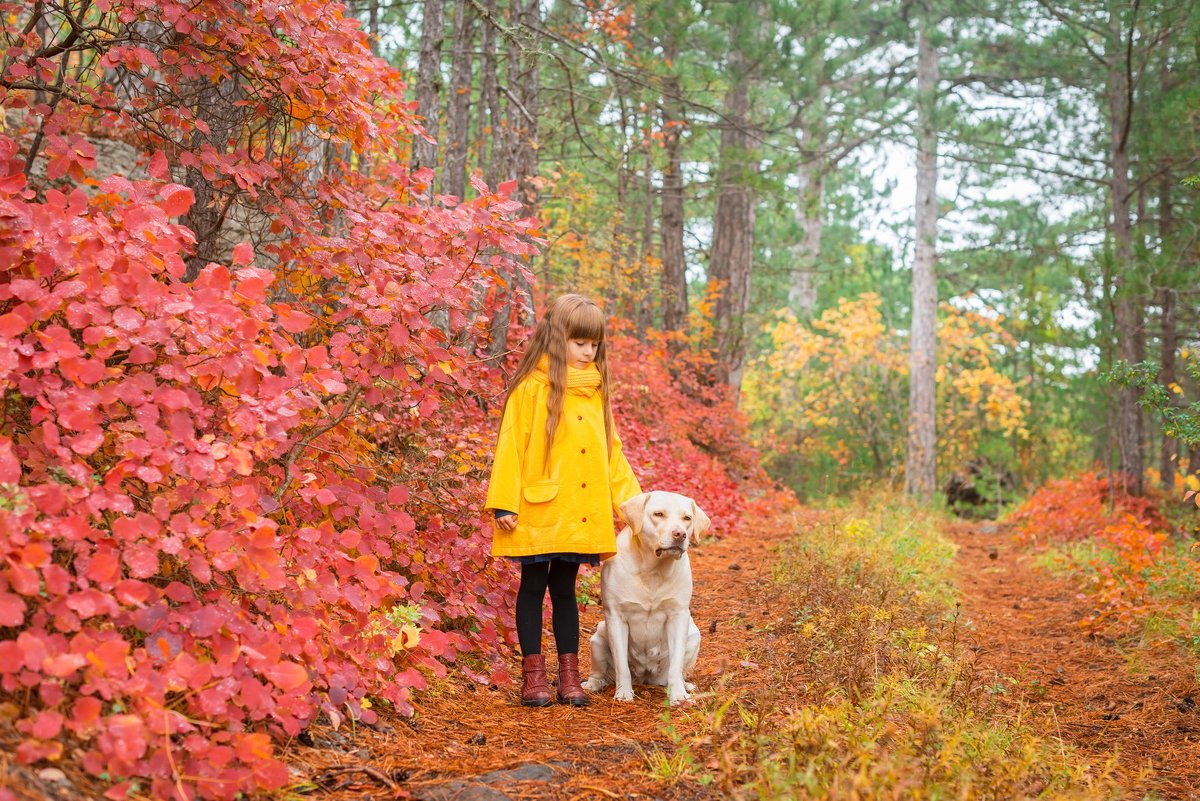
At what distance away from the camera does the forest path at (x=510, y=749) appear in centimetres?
297

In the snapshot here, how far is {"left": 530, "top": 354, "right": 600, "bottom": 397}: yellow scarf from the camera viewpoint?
4316 mm

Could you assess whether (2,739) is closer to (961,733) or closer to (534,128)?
(961,733)

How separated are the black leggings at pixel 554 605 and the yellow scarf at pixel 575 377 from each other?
2.48ft

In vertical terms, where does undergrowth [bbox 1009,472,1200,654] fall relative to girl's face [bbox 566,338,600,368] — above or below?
below

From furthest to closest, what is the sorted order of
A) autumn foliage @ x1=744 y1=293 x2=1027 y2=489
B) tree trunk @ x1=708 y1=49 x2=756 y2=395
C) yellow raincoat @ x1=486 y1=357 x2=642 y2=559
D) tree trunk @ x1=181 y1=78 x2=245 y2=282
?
autumn foliage @ x1=744 y1=293 x2=1027 y2=489 → tree trunk @ x1=708 y1=49 x2=756 y2=395 → tree trunk @ x1=181 y1=78 x2=245 y2=282 → yellow raincoat @ x1=486 y1=357 x2=642 y2=559

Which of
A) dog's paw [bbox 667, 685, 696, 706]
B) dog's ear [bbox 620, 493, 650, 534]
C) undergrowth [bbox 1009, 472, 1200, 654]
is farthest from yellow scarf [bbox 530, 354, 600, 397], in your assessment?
undergrowth [bbox 1009, 472, 1200, 654]

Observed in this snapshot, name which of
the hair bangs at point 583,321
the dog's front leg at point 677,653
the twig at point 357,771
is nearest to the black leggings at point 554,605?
the dog's front leg at point 677,653

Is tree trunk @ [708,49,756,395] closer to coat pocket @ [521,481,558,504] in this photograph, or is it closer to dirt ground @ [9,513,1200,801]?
dirt ground @ [9,513,1200,801]

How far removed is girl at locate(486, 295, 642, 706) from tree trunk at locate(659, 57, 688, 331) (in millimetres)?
8734

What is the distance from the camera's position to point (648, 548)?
4.20 m

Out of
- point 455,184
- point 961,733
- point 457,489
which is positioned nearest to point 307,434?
point 457,489

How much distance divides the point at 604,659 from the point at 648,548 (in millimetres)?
641

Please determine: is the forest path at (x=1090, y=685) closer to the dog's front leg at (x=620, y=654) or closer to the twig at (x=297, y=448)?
the dog's front leg at (x=620, y=654)

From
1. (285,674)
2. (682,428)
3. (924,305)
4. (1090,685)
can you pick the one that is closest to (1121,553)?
(1090,685)
